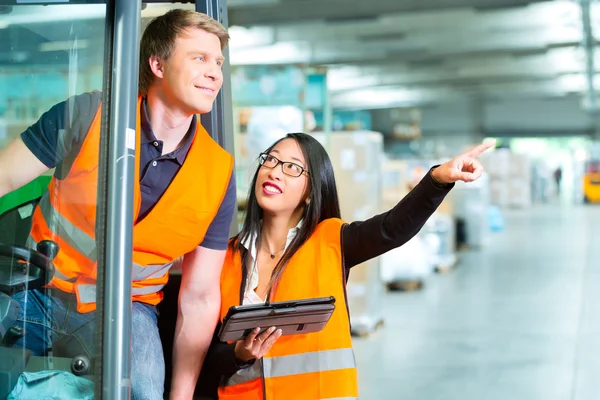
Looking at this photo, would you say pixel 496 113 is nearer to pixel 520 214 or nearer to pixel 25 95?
pixel 520 214

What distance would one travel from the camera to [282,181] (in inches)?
106

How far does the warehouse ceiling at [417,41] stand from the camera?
1429 cm

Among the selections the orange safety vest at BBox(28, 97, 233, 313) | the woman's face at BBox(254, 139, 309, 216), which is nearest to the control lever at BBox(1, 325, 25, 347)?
the orange safety vest at BBox(28, 97, 233, 313)

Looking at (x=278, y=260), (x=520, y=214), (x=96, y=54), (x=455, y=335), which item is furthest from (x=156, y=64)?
(x=520, y=214)

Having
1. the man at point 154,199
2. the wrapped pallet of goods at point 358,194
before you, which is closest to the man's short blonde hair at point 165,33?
the man at point 154,199

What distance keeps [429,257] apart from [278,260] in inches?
367

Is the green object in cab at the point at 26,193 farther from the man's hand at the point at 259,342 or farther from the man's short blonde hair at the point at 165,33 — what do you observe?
the man's hand at the point at 259,342

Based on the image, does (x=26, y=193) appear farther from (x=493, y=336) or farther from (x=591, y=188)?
(x=591, y=188)

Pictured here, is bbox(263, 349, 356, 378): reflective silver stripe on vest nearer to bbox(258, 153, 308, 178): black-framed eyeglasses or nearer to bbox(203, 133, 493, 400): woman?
bbox(203, 133, 493, 400): woman

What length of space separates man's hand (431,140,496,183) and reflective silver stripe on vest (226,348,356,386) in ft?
1.98

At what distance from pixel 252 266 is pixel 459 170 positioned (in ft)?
2.49

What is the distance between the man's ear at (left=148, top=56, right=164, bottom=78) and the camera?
2334mm

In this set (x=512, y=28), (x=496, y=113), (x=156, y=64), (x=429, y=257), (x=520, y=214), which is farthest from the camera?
(x=496, y=113)

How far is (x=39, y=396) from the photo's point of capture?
6.63ft
